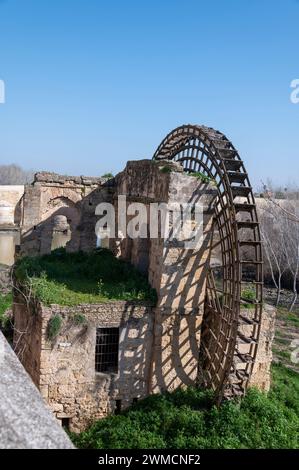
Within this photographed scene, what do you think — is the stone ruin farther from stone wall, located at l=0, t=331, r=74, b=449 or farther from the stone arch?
Answer: stone wall, located at l=0, t=331, r=74, b=449

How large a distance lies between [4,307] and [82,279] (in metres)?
6.37

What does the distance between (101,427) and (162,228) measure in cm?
469

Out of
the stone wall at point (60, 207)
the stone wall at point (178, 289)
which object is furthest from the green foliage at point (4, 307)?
the stone wall at point (178, 289)

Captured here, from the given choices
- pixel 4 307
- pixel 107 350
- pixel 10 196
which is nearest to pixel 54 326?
pixel 107 350

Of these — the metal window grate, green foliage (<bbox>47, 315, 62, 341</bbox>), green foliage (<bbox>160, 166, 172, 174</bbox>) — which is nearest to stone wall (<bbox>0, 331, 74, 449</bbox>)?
green foliage (<bbox>47, 315, 62, 341</bbox>)

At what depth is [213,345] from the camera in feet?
36.7

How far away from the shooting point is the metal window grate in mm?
10648

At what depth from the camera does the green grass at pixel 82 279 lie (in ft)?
35.2

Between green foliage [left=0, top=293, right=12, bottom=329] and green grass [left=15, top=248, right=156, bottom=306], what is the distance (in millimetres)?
2847

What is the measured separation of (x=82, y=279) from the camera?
1255 cm

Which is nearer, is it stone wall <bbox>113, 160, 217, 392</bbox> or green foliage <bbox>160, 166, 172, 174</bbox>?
stone wall <bbox>113, 160, 217, 392</bbox>
